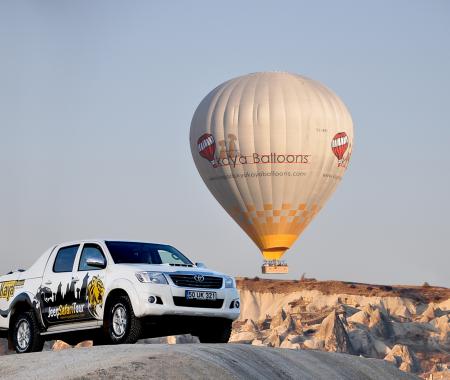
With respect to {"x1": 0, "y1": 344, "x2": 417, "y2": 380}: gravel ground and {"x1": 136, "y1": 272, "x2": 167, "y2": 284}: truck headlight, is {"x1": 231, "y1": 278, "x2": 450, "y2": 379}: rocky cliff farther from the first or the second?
{"x1": 0, "y1": 344, "x2": 417, "y2": 380}: gravel ground

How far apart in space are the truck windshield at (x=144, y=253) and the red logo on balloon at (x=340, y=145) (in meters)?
55.0

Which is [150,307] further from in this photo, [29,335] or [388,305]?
[388,305]

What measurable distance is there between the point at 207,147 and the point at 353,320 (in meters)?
40.9

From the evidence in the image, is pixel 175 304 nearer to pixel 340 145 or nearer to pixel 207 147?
pixel 207 147

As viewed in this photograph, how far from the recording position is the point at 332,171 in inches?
3036

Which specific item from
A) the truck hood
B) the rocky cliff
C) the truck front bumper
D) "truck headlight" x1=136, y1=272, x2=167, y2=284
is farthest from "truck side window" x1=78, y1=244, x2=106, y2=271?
the rocky cliff

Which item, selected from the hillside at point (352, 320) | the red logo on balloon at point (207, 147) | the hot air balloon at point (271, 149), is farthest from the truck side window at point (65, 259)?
the hillside at point (352, 320)

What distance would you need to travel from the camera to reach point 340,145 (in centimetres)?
7794

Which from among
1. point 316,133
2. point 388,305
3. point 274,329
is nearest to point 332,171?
point 316,133

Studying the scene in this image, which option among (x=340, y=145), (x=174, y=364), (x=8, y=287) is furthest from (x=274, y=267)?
(x=174, y=364)

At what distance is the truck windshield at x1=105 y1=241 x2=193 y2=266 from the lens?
21188mm

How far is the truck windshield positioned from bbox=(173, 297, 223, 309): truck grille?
4.30 ft

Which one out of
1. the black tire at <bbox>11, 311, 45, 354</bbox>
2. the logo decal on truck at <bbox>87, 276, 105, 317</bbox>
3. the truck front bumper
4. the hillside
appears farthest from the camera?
the hillside

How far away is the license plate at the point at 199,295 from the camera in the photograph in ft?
66.5
